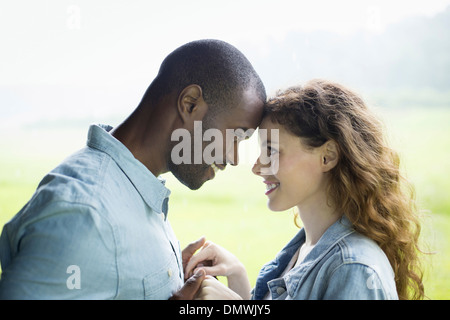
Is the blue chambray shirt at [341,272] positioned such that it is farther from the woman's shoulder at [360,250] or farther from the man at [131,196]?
the man at [131,196]

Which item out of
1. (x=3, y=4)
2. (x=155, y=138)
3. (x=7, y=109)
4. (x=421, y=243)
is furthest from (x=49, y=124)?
(x=421, y=243)

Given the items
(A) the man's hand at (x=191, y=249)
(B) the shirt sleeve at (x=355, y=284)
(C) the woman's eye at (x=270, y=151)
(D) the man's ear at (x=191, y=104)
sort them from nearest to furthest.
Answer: (B) the shirt sleeve at (x=355, y=284) → (D) the man's ear at (x=191, y=104) → (C) the woman's eye at (x=270, y=151) → (A) the man's hand at (x=191, y=249)

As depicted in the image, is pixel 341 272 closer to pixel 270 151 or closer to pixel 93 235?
pixel 270 151

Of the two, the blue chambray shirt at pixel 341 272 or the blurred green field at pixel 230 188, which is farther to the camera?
the blurred green field at pixel 230 188

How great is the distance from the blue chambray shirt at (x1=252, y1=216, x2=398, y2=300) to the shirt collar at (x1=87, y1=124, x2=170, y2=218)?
40 centimetres

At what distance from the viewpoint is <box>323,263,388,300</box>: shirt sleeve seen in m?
0.91

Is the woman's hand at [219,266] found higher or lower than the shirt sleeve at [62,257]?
lower

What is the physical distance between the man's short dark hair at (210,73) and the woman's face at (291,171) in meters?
0.16

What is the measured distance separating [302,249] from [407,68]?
8.18 feet

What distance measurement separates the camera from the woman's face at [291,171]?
114 centimetres

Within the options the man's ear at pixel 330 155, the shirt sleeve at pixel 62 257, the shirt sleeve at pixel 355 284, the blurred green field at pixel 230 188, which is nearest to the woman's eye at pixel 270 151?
the man's ear at pixel 330 155

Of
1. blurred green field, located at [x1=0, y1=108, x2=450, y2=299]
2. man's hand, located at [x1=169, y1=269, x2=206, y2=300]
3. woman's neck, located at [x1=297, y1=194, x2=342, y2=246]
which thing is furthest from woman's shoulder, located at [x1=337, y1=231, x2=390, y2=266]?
blurred green field, located at [x1=0, y1=108, x2=450, y2=299]

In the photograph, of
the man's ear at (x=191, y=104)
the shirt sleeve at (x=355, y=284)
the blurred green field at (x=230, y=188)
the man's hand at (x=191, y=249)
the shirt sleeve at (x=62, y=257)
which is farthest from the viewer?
the blurred green field at (x=230, y=188)

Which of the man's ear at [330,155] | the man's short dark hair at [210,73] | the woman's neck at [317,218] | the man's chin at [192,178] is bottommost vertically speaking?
the woman's neck at [317,218]
